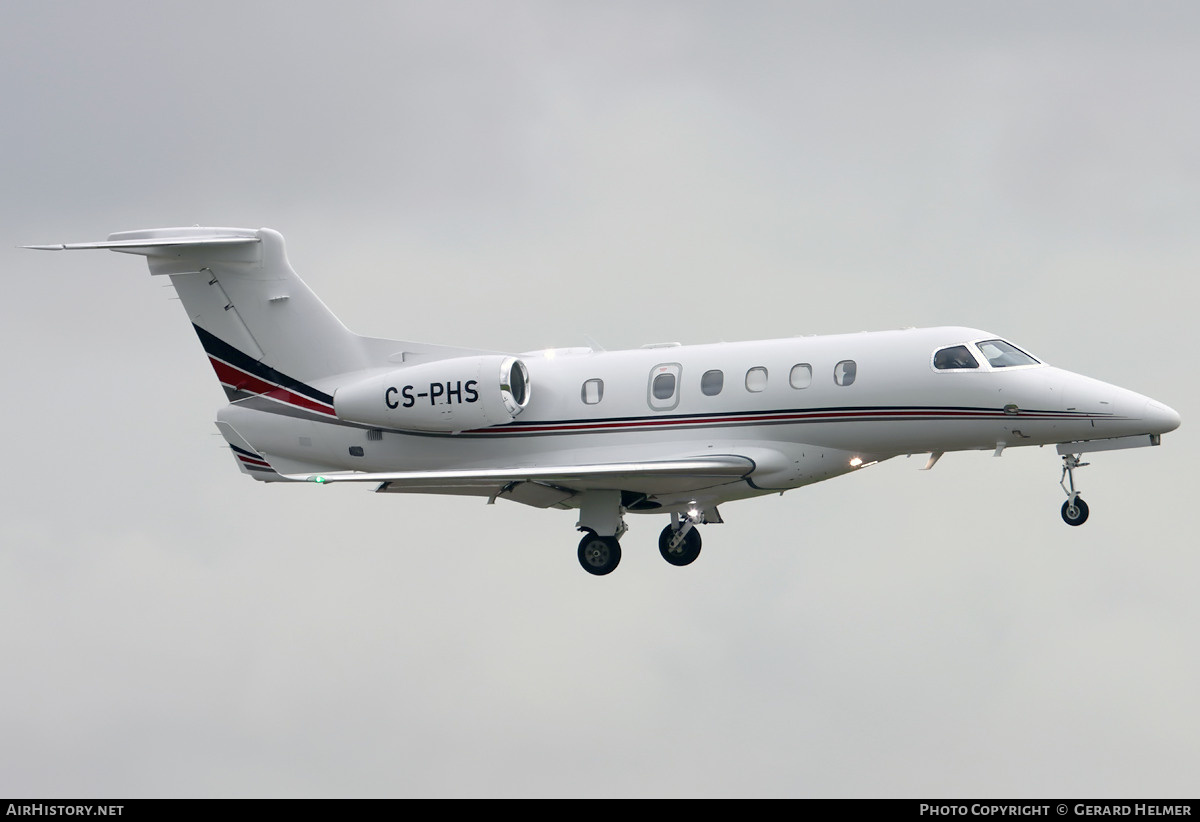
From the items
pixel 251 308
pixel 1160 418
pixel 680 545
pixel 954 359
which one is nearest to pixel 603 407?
pixel 680 545

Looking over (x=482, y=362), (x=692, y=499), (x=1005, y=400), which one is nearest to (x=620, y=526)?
(x=692, y=499)

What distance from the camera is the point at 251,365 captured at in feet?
115

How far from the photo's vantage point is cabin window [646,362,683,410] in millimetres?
31875

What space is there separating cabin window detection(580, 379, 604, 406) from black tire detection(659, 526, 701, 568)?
3.31 meters

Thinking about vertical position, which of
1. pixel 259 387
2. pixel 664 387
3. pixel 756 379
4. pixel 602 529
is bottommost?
pixel 602 529

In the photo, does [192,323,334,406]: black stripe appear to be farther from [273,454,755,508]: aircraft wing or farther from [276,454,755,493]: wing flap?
[276,454,755,493]: wing flap

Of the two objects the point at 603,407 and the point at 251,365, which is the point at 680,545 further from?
the point at 251,365

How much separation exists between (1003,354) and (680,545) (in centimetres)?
751

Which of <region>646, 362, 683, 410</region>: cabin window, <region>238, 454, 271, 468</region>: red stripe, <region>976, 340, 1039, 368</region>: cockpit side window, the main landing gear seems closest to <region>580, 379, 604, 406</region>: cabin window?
<region>646, 362, 683, 410</region>: cabin window

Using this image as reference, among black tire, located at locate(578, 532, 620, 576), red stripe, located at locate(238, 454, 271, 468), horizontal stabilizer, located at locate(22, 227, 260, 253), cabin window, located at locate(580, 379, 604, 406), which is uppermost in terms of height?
horizontal stabilizer, located at locate(22, 227, 260, 253)

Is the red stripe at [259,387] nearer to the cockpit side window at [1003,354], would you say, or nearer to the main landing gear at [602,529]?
the main landing gear at [602,529]

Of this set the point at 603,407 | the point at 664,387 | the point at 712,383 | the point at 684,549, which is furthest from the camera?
the point at 684,549

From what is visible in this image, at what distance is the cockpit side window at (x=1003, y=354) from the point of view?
30.3 m

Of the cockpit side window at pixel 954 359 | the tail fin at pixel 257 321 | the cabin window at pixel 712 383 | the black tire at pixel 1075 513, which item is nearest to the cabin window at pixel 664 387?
the cabin window at pixel 712 383
